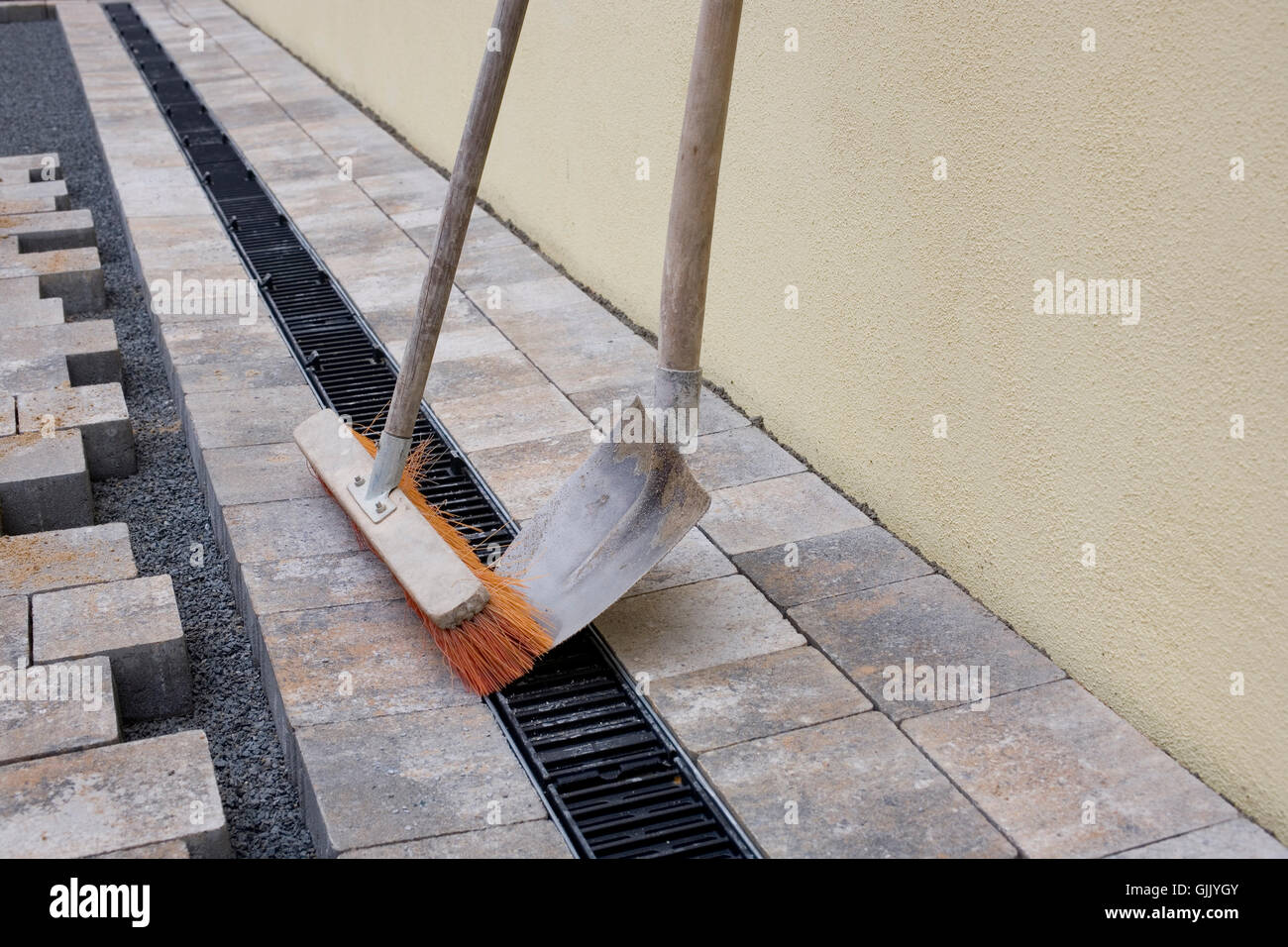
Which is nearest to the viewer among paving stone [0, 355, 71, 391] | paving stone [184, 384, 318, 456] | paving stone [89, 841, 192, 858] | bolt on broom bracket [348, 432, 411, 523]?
paving stone [89, 841, 192, 858]

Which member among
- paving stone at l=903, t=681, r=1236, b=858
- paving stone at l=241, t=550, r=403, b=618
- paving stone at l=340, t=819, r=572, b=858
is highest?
paving stone at l=241, t=550, r=403, b=618

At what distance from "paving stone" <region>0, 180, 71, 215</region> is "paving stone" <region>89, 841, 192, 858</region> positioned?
17.6 ft

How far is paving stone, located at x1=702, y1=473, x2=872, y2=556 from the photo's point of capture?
153 inches

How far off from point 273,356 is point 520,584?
7.59ft

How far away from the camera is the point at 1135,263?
2.88 m

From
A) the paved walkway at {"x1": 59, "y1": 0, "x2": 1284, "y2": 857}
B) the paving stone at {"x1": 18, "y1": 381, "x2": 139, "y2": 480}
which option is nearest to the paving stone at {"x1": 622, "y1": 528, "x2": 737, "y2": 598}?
the paved walkway at {"x1": 59, "y1": 0, "x2": 1284, "y2": 857}

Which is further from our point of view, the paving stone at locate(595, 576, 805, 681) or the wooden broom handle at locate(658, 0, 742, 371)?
the paving stone at locate(595, 576, 805, 681)

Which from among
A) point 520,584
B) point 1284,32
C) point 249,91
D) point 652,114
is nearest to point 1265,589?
point 1284,32

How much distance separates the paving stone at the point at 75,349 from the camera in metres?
5.12

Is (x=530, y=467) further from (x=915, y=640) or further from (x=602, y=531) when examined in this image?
(x=915, y=640)

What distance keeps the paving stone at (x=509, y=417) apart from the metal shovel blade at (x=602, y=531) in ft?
3.23

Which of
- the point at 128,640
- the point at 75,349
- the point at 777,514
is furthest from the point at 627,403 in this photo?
the point at 75,349

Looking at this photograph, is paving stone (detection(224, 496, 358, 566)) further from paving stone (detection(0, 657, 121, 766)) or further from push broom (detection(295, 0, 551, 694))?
paving stone (detection(0, 657, 121, 766))

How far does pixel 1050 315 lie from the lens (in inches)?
125
